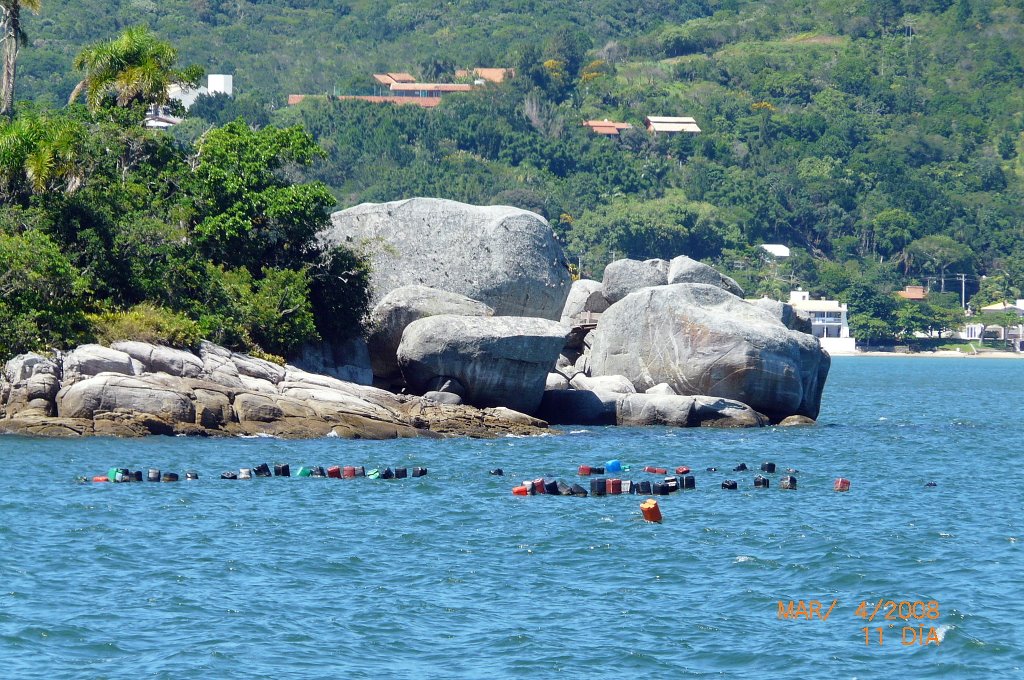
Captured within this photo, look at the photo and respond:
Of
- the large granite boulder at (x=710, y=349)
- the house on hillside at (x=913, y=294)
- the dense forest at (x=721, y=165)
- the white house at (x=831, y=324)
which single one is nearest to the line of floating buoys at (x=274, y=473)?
the large granite boulder at (x=710, y=349)

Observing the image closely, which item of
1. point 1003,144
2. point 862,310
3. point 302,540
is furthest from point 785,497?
point 1003,144

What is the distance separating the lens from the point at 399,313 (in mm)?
43938

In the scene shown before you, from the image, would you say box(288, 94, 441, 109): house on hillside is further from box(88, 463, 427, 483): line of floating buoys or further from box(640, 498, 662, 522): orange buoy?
box(640, 498, 662, 522): orange buoy

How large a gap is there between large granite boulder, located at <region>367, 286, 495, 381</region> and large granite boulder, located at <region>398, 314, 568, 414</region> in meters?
1.77

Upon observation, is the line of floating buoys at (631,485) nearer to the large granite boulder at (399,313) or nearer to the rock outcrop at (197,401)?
the rock outcrop at (197,401)

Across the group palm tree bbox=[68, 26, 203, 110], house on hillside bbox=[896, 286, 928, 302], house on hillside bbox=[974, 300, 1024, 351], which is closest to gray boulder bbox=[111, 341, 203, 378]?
palm tree bbox=[68, 26, 203, 110]

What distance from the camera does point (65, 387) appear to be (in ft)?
117

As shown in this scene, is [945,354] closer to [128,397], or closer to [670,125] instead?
[670,125]

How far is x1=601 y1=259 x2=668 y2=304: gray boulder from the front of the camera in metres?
50.8

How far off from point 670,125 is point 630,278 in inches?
5301

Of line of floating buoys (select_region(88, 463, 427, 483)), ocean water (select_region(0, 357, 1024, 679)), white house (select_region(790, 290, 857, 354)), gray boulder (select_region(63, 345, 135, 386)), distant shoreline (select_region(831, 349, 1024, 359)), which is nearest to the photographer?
ocean water (select_region(0, 357, 1024, 679))

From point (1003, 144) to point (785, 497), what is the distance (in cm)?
16584

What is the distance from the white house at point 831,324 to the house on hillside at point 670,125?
4086 centimetres

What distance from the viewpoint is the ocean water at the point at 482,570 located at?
1811 cm
